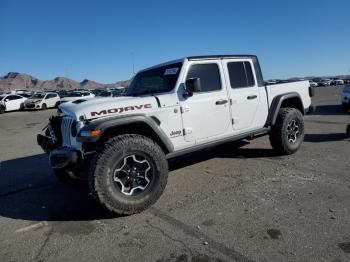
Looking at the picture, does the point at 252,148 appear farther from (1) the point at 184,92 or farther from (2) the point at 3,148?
(2) the point at 3,148

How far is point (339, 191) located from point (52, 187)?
4432mm

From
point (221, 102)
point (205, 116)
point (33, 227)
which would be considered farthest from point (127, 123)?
point (221, 102)

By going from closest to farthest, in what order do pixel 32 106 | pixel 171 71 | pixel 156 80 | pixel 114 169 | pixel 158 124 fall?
pixel 114 169 → pixel 158 124 → pixel 171 71 → pixel 156 80 → pixel 32 106

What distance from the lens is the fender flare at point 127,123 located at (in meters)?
4.05

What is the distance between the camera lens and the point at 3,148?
32.6ft

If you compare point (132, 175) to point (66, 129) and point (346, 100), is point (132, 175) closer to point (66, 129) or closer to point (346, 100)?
point (66, 129)

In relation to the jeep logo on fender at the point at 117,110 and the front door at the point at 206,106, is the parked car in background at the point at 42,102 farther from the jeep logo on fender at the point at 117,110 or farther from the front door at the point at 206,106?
the jeep logo on fender at the point at 117,110

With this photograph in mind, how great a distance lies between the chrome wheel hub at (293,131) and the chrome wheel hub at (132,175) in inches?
138

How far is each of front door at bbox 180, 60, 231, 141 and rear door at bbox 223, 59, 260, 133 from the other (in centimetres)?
17

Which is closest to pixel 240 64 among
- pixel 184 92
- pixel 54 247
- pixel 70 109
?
pixel 184 92

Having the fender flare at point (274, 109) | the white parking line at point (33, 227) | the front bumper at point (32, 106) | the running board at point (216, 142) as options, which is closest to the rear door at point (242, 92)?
the running board at point (216, 142)

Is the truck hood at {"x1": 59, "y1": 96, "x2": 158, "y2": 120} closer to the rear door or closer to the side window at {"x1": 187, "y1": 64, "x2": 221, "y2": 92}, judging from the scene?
the side window at {"x1": 187, "y1": 64, "x2": 221, "y2": 92}

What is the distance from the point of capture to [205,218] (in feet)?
12.9

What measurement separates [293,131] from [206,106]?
8.15 feet
